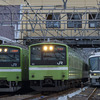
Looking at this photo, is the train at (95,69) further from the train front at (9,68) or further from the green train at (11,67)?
the train front at (9,68)

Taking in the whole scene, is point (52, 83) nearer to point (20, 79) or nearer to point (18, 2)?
point (20, 79)

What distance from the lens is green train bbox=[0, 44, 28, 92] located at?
15148mm

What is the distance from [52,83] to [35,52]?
5.79ft

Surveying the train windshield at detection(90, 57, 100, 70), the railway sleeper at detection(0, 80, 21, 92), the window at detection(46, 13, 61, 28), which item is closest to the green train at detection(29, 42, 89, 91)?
the railway sleeper at detection(0, 80, 21, 92)

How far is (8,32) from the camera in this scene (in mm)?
30531

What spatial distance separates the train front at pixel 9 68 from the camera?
49.7ft

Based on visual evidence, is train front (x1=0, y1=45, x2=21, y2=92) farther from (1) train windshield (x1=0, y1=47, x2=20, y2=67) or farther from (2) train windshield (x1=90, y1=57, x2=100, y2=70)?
(2) train windshield (x1=90, y1=57, x2=100, y2=70)

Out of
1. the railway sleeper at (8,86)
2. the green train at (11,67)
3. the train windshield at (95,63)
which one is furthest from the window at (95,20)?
the railway sleeper at (8,86)

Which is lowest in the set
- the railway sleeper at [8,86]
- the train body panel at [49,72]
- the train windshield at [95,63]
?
the railway sleeper at [8,86]

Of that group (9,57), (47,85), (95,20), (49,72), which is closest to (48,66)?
(49,72)

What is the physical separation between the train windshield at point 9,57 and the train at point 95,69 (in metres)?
7.36

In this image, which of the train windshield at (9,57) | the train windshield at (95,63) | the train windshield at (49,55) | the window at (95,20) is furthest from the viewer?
the train windshield at (95,63)

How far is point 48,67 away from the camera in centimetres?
1471

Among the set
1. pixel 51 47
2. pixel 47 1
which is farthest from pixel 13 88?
pixel 47 1
